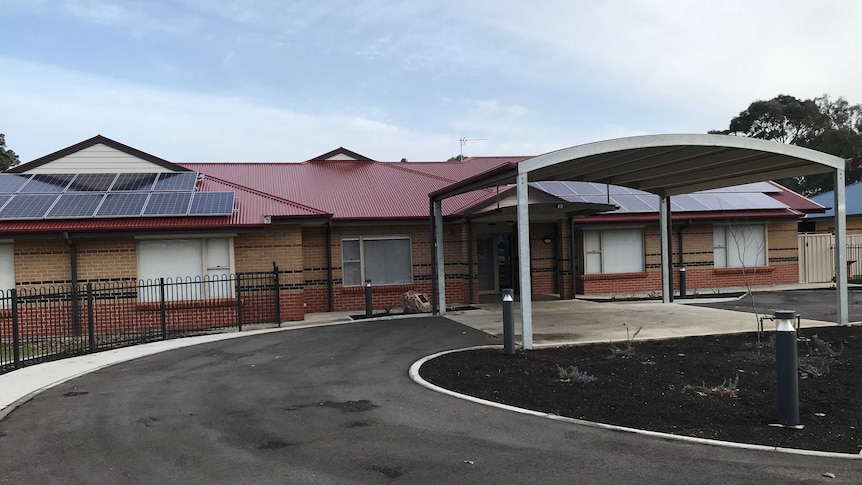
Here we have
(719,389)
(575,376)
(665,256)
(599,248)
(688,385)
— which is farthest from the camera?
(599,248)

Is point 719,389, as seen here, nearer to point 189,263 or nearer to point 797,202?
point 189,263

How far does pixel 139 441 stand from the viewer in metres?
6.32

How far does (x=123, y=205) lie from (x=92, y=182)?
90.2 inches

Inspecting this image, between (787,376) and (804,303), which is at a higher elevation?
(787,376)

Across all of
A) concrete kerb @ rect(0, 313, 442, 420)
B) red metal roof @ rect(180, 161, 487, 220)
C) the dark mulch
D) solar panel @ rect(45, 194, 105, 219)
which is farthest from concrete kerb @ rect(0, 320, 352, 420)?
red metal roof @ rect(180, 161, 487, 220)

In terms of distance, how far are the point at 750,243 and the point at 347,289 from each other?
48.6 feet

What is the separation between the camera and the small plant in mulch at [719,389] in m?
7.45

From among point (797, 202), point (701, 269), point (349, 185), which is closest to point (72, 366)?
point (349, 185)

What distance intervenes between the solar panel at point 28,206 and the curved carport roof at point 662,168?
32.1 feet

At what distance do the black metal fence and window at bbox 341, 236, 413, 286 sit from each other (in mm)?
3112

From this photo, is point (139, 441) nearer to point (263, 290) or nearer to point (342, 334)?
point (342, 334)

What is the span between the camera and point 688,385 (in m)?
7.94

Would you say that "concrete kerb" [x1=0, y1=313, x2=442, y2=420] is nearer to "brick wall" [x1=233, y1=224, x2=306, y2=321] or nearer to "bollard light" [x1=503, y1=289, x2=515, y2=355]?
"brick wall" [x1=233, y1=224, x2=306, y2=321]

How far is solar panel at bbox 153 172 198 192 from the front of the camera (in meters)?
17.1
